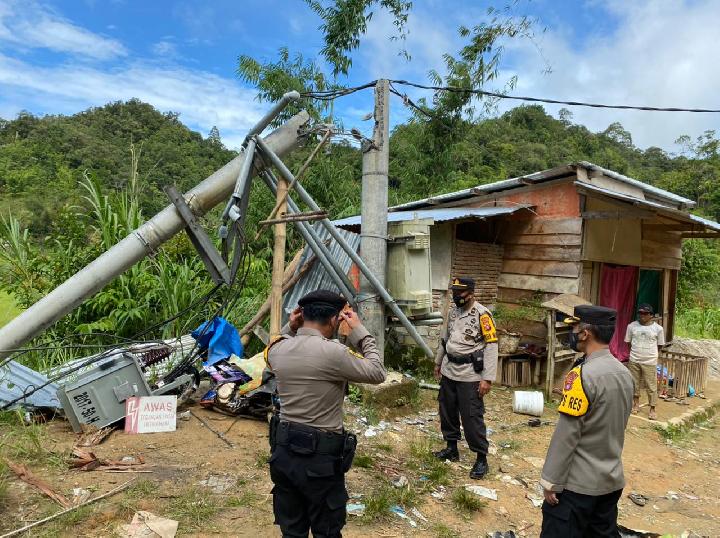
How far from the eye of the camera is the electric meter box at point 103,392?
4.93m

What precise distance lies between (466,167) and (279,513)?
88.9ft

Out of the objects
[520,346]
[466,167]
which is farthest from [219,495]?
[466,167]

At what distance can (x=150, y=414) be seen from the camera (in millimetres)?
5148

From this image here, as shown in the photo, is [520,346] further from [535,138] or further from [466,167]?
[535,138]

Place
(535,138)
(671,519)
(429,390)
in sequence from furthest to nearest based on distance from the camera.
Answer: (535,138)
(429,390)
(671,519)

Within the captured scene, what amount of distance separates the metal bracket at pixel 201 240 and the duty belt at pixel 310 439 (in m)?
2.30

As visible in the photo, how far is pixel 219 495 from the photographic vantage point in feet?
12.9

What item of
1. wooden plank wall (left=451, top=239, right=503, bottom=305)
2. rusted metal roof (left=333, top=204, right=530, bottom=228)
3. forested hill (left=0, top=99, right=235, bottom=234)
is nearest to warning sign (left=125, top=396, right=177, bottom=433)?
rusted metal roof (left=333, top=204, right=530, bottom=228)

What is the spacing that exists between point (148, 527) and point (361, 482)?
1.71 m

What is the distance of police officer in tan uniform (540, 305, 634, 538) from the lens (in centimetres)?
260

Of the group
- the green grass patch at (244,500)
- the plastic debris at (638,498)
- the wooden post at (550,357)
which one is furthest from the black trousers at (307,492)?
the wooden post at (550,357)

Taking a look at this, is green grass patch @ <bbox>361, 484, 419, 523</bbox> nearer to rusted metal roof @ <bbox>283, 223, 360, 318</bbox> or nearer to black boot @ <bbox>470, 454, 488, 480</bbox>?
black boot @ <bbox>470, 454, 488, 480</bbox>

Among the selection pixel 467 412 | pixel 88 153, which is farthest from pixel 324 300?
pixel 88 153

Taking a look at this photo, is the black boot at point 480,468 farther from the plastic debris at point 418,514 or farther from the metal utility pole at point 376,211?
the metal utility pole at point 376,211
